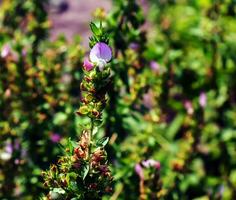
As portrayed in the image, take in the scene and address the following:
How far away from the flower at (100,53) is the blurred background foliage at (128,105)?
87 cm

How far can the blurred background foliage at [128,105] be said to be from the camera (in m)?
2.83

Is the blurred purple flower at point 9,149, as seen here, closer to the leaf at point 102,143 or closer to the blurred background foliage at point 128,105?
the blurred background foliage at point 128,105

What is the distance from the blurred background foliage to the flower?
2.86ft

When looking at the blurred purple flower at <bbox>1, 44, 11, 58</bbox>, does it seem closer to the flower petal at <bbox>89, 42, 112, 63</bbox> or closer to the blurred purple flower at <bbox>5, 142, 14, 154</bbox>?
the blurred purple flower at <bbox>5, 142, 14, 154</bbox>

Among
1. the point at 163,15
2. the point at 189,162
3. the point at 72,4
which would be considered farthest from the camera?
the point at 72,4

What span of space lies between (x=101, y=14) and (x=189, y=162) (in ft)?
3.89

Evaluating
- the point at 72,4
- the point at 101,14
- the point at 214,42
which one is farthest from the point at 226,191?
the point at 72,4

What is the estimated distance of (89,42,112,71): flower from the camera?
64.7 inches

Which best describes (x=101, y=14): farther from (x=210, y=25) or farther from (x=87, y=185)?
(x=210, y=25)

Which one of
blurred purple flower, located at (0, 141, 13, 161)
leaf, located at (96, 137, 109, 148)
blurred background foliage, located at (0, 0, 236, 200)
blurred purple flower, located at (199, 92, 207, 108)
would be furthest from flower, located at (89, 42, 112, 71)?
blurred purple flower, located at (199, 92, 207, 108)

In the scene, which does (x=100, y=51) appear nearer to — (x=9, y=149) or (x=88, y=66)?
(x=88, y=66)

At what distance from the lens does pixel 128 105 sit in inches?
115

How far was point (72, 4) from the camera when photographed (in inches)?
249

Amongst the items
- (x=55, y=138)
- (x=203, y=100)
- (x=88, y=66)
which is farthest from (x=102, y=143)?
(x=203, y=100)
